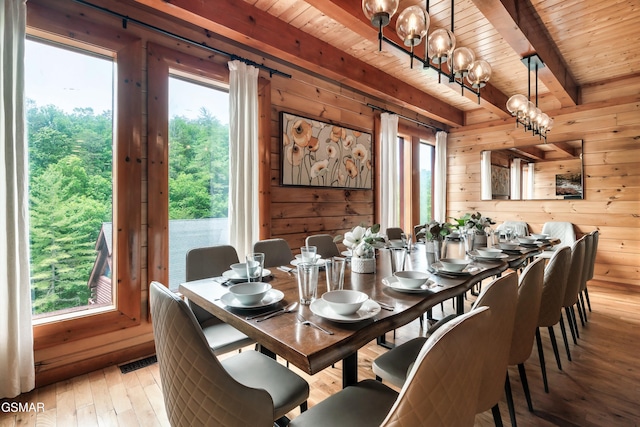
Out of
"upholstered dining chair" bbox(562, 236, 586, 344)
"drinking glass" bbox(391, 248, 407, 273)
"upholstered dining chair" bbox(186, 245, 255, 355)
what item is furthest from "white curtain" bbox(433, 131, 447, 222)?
"upholstered dining chair" bbox(186, 245, 255, 355)

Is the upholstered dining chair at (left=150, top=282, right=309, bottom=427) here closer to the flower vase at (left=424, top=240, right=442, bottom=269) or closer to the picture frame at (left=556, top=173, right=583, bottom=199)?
the flower vase at (left=424, top=240, right=442, bottom=269)

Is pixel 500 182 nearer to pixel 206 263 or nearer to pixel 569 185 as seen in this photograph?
pixel 569 185

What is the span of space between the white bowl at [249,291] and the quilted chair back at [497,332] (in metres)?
0.79

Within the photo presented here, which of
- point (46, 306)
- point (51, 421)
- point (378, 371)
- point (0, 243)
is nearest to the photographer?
point (378, 371)

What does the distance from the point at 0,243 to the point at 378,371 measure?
2138 millimetres

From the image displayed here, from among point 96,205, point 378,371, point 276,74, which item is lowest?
point 378,371

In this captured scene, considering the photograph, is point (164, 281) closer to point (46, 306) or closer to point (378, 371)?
point (46, 306)

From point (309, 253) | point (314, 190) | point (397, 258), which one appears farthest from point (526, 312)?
point (314, 190)

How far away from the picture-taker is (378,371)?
1.30 meters

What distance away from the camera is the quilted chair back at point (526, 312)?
53.7 inches

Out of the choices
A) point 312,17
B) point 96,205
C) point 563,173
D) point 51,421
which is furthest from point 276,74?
point 563,173

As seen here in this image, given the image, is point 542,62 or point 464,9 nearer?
point 464,9

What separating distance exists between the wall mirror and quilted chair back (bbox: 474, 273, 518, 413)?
430 cm

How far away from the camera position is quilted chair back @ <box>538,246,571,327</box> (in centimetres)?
182
